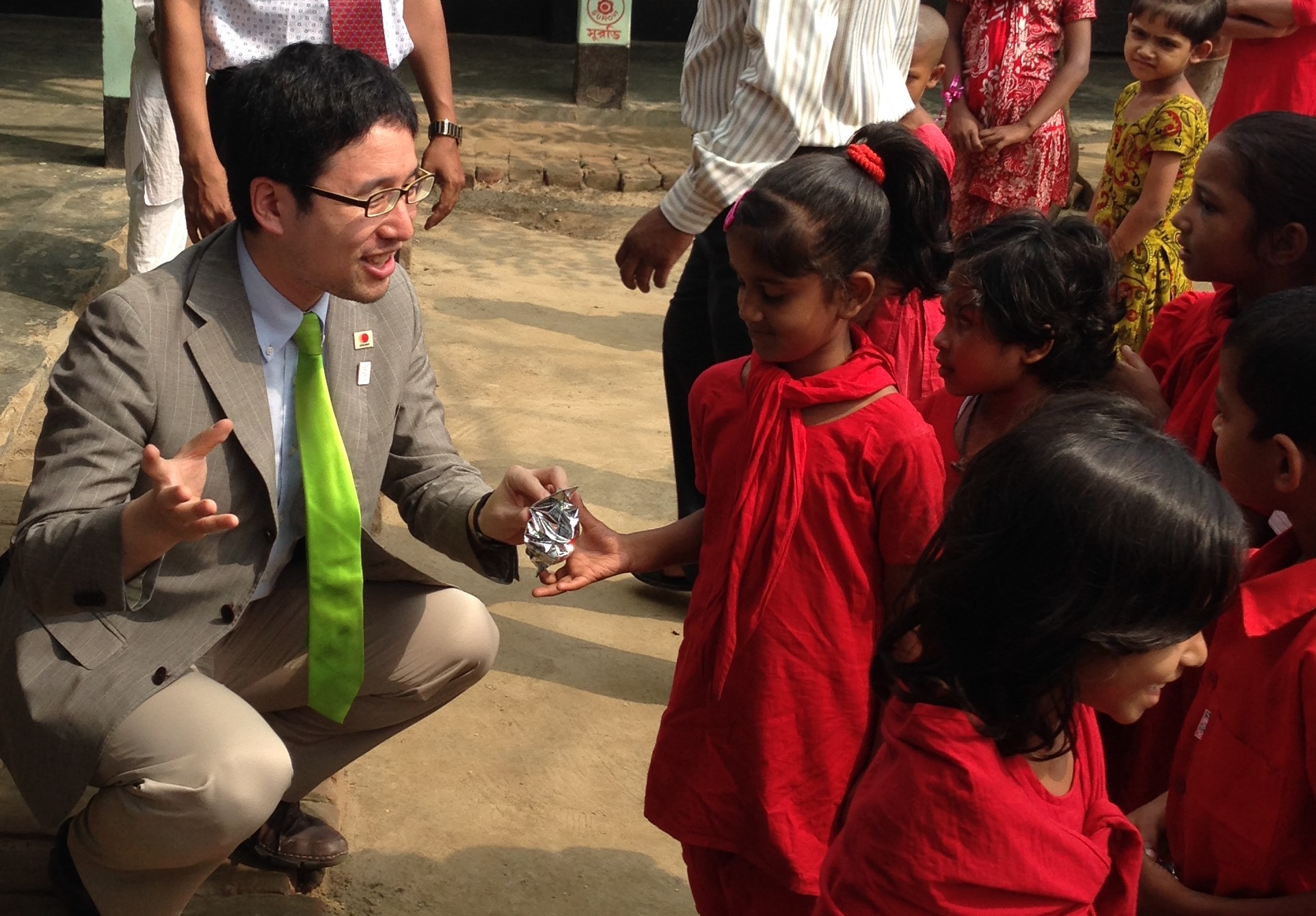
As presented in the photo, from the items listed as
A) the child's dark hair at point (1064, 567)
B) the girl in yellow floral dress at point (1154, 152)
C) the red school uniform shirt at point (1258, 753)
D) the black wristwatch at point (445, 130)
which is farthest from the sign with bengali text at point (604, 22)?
the child's dark hair at point (1064, 567)

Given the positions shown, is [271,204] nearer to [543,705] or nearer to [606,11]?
[543,705]

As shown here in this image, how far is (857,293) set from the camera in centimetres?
223

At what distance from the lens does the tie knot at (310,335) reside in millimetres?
2332

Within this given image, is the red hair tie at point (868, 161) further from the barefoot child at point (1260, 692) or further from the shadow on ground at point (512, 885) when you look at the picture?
the shadow on ground at point (512, 885)

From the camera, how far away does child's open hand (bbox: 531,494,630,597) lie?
2.22 metres

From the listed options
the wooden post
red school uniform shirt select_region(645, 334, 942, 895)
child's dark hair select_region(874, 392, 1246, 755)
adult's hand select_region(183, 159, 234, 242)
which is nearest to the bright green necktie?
red school uniform shirt select_region(645, 334, 942, 895)

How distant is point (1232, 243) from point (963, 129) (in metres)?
2.73

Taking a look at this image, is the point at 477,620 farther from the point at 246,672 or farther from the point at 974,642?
the point at 974,642

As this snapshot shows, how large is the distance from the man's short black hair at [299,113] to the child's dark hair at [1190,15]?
3.15 m

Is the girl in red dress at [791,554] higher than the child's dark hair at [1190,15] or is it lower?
lower

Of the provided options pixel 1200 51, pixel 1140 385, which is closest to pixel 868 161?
pixel 1140 385

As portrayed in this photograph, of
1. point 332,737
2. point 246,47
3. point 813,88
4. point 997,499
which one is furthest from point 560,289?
point 997,499

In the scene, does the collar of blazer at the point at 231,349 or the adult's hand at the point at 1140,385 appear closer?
the collar of blazer at the point at 231,349

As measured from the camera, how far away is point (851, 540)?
2129mm
